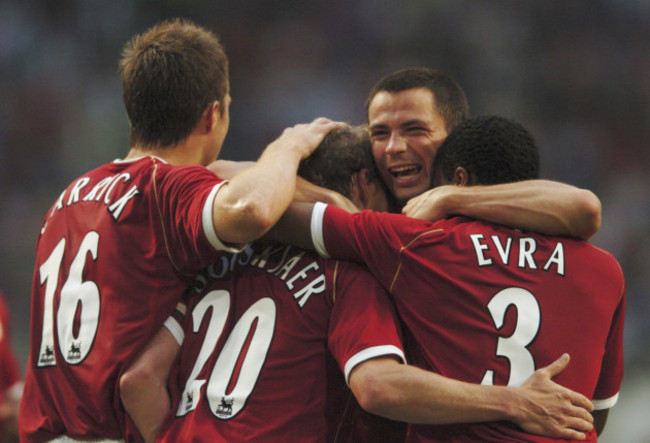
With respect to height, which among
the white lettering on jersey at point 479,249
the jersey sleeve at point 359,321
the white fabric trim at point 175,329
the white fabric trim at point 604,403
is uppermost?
the white lettering on jersey at point 479,249

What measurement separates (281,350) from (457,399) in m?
0.64

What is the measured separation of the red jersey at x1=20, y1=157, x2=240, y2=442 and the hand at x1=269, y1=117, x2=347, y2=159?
343 mm

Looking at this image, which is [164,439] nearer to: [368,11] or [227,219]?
[227,219]

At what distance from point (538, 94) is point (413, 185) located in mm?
6500

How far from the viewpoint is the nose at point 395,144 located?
3779 mm

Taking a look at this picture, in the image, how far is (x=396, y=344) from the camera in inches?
105

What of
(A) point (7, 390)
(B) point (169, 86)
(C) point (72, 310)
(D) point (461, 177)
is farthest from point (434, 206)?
(A) point (7, 390)

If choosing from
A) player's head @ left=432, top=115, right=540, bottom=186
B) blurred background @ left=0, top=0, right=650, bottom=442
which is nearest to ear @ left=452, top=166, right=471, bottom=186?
player's head @ left=432, top=115, right=540, bottom=186

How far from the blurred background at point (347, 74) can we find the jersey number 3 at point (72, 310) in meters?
5.81

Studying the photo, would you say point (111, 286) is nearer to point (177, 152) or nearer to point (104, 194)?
point (104, 194)

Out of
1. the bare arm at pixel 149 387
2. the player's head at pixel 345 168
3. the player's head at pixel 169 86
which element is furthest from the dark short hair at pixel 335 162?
the bare arm at pixel 149 387

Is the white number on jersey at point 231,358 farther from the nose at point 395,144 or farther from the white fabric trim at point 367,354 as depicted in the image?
the nose at point 395,144

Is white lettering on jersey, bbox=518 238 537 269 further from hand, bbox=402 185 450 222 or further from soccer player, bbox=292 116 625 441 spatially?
hand, bbox=402 185 450 222

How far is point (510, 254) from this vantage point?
2.79m
